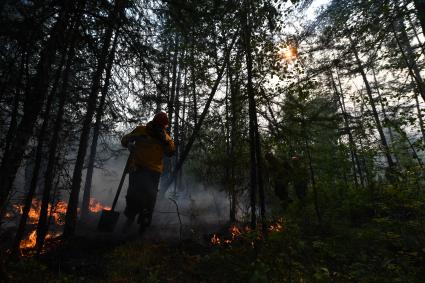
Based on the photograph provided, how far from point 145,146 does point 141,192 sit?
3.75 ft

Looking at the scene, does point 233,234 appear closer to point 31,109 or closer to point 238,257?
point 238,257

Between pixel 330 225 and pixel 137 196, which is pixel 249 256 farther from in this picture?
pixel 330 225

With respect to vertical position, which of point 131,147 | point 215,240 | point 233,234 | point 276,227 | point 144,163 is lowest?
point 215,240

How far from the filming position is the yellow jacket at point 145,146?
20.9 ft

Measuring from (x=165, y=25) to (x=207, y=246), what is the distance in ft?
16.3

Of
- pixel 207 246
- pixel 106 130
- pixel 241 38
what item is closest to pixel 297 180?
pixel 207 246

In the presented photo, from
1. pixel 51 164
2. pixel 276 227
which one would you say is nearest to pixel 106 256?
pixel 51 164

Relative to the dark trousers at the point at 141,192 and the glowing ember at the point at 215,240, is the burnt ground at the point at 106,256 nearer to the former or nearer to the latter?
the glowing ember at the point at 215,240

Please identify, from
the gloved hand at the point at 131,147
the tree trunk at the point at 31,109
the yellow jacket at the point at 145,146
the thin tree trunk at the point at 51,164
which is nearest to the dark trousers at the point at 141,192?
the yellow jacket at the point at 145,146

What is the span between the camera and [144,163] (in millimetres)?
6375

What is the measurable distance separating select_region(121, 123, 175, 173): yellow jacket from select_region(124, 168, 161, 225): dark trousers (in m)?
0.18

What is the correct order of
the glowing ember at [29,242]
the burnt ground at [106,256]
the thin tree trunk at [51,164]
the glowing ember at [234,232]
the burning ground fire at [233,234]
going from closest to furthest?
the burnt ground at [106,256] → the thin tree trunk at [51,164] → the burning ground fire at [233,234] → the glowing ember at [234,232] → the glowing ember at [29,242]

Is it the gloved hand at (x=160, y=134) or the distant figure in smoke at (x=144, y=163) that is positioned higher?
the gloved hand at (x=160, y=134)

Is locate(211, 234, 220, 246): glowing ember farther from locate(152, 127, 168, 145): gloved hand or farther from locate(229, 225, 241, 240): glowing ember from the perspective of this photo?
locate(152, 127, 168, 145): gloved hand
